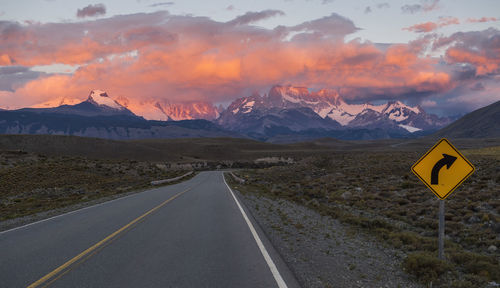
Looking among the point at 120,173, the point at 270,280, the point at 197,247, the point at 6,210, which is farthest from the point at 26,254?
the point at 120,173

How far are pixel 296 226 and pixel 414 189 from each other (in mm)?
10922

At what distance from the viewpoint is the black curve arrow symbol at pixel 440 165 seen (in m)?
7.86

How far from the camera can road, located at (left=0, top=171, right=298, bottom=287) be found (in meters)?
6.83

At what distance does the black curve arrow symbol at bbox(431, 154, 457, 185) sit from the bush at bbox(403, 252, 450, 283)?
1683mm

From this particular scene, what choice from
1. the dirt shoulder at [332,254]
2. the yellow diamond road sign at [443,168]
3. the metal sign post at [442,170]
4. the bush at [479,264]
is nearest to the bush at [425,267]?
the dirt shoulder at [332,254]

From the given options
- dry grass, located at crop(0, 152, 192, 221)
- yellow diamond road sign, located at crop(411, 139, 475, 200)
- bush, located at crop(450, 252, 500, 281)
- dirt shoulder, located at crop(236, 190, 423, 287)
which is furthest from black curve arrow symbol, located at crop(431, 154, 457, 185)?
dry grass, located at crop(0, 152, 192, 221)

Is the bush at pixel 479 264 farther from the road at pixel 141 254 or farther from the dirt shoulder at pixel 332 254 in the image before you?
the road at pixel 141 254

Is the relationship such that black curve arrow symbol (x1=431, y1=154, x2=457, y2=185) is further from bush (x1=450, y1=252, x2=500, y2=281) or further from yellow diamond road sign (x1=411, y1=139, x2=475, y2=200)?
bush (x1=450, y1=252, x2=500, y2=281)

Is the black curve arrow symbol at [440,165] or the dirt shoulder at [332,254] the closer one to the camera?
the dirt shoulder at [332,254]

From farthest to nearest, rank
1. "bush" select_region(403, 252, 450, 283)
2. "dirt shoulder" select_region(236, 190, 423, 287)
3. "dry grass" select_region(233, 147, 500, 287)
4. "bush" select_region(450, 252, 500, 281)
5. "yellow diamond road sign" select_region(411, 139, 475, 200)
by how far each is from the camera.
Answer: "dry grass" select_region(233, 147, 500, 287), "yellow diamond road sign" select_region(411, 139, 475, 200), "bush" select_region(450, 252, 500, 281), "bush" select_region(403, 252, 450, 283), "dirt shoulder" select_region(236, 190, 423, 287)

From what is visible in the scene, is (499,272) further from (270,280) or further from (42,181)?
(42,181)

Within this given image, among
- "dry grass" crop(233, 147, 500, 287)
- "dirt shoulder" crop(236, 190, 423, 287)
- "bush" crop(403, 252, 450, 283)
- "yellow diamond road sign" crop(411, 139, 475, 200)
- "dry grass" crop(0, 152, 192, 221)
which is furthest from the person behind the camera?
"dry grass" crop(0, 152, 192, 221)

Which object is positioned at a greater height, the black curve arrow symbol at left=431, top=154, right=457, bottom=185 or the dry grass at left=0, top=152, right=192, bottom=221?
the black curve arrow symbol at left=431, top=154, right=457, bottom=185

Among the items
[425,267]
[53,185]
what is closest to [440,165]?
[425,267]
